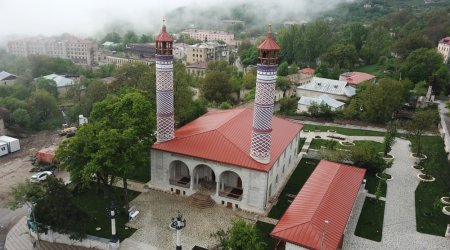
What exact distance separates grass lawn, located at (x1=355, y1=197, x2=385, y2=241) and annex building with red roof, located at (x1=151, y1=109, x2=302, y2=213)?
618 centimetres

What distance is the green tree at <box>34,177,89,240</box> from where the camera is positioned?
854 inches

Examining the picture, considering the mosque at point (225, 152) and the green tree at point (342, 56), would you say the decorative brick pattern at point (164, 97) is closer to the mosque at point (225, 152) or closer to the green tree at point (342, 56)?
the mosque at point (225, 152)

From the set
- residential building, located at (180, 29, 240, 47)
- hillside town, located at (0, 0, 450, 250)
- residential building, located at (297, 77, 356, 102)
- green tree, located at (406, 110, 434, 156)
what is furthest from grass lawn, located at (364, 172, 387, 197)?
residential building, located at (180, 29, 240, 47)

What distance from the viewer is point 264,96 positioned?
25.6 meters

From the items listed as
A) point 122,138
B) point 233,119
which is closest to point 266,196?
point 233,119

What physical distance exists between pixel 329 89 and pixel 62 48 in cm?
8192

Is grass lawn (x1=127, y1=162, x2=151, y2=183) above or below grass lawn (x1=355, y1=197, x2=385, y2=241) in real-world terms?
above

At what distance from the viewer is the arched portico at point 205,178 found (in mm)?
29344

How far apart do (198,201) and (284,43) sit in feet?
216

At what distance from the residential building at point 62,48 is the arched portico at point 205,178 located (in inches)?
3451

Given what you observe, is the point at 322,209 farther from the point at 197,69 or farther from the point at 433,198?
the point at 197,69

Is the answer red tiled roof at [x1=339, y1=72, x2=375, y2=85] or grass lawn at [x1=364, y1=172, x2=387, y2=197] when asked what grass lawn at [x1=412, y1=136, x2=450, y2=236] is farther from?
red tiled roof at [x1=339, y1=72, x2=375, y2=85]

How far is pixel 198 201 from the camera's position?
27828 millimetres

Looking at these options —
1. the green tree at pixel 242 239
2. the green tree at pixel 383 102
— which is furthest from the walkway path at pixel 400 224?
the green tree at pixel 383 102
